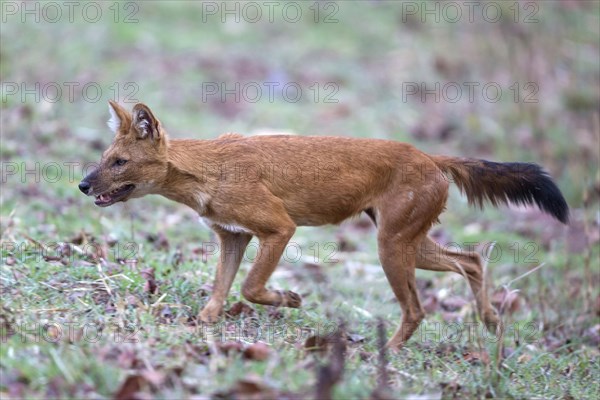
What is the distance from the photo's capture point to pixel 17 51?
14.5 meters

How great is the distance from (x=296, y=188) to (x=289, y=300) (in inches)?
35.7

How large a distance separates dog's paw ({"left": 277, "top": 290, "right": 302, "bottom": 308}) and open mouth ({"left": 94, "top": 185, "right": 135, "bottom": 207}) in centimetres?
141

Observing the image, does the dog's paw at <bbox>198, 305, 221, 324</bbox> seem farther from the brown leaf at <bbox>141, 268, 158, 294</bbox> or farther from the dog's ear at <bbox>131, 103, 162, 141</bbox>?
the dog's ear at <bbox>131, 103, 162, 141</bbox>

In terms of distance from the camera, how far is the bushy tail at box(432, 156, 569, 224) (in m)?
7.52

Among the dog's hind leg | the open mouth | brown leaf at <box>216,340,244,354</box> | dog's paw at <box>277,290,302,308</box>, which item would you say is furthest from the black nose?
the dog's hind leg

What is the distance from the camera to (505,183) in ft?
25.2

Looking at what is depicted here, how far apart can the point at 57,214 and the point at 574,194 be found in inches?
268

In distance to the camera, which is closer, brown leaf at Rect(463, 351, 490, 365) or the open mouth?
brown leaf at Rect(463, 351, 490, 365)

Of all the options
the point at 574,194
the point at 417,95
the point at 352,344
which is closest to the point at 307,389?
the point at 352,344
